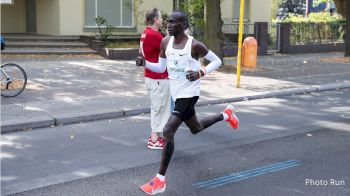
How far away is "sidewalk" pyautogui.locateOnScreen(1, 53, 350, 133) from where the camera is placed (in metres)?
8.71

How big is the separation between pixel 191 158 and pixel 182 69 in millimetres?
1405

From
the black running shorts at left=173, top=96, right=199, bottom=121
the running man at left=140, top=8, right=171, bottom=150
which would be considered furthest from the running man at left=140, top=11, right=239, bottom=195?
the running man at left=140, top=8, right=171, bottom=150

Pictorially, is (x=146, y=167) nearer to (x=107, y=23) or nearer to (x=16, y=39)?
(x=16, y=39)

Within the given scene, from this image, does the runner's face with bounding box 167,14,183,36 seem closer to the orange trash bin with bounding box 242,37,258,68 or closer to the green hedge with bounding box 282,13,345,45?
the orange trash bin with bounding box 242,37,258,68

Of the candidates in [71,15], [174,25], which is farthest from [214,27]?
[174,25]

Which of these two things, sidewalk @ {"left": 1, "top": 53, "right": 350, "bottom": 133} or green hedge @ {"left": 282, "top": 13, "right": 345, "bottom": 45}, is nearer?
sidewalk @ {"left": 1, "top": 53, "right": 350, "bottom": 133}

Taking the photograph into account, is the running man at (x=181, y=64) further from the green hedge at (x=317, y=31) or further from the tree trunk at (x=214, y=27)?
the green hedge at (x=317, y=31)

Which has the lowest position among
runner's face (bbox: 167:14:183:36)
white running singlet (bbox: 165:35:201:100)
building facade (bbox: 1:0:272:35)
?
white running singlet (bbox: 165:35:201:100)

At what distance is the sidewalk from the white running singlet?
3468mm

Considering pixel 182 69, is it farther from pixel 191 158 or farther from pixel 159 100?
pixel 191 158

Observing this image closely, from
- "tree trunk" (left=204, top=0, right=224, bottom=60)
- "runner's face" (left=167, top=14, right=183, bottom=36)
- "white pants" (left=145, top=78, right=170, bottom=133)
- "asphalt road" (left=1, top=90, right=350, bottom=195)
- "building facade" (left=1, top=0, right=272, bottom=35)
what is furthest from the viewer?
"building facade" (left=1, top=0, right=272, bottom=35)

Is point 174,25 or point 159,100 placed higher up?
point 174,25

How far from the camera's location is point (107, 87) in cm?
1174

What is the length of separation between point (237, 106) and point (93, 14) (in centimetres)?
1287
